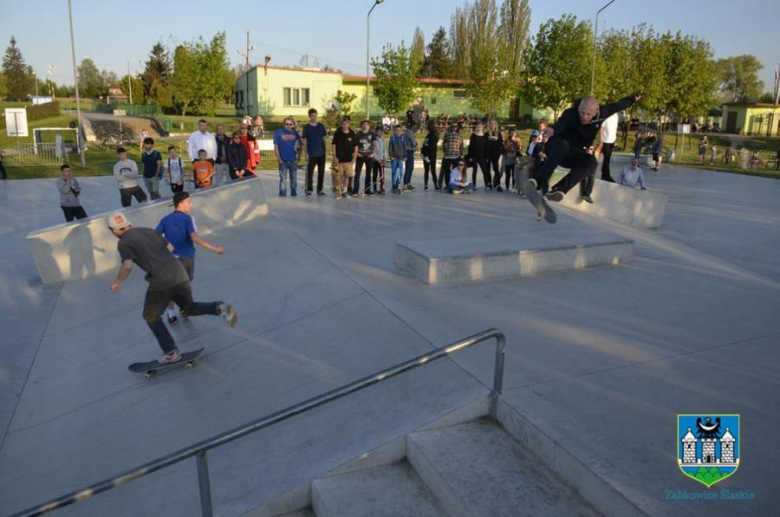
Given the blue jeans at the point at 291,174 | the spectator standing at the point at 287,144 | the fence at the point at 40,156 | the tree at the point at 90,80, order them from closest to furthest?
the spectator standing at the point at 287,144 → the blue jeans at the point at 291,174 → the fence at the point at 40,156 → the tree at the point at 90,80

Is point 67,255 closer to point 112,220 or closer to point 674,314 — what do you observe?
point 112,220

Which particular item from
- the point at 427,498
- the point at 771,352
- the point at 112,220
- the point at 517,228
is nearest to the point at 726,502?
the point at 427,498

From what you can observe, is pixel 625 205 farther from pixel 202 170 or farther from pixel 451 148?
pixel 202 170

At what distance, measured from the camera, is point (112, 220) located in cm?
540

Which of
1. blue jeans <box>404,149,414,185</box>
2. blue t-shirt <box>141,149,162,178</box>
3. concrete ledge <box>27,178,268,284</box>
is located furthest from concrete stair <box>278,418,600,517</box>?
blue jeans <box>404,149,414,185</box>

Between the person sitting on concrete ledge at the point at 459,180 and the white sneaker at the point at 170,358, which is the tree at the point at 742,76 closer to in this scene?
the person sitting on concrete ledge at the point at 459,180

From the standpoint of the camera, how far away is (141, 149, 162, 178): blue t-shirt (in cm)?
1248

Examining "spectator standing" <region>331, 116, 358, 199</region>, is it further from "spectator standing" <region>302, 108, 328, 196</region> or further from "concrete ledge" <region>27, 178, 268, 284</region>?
"concrete ledge" <region>27, 178, 268, 284</region>

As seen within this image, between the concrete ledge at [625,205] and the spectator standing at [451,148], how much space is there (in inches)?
116

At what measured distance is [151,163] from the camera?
12523 mm

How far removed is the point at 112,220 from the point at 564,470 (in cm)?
466

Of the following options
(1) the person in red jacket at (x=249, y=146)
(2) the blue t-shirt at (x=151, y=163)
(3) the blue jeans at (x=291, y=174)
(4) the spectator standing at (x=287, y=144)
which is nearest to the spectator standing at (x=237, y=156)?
(1) the person in red jacket at (x=249, y=146)

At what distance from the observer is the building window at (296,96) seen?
49.7m

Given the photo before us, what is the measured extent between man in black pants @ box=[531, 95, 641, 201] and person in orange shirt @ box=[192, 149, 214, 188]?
781cm
